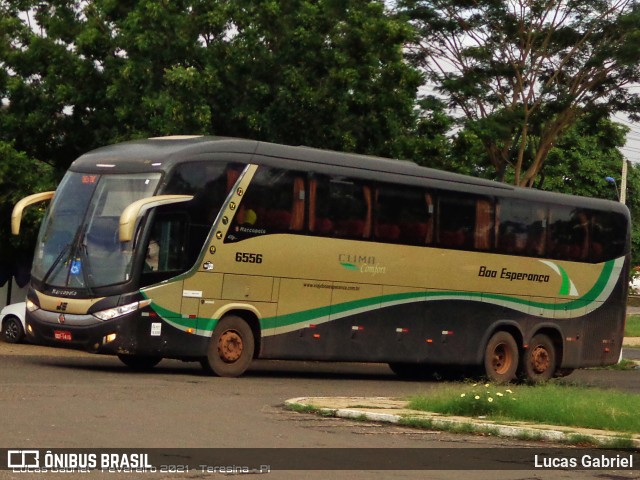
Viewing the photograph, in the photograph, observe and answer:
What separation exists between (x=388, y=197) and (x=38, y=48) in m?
11.2

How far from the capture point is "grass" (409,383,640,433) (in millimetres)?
14023

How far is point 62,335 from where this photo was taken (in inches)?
777

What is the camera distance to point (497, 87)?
107ft

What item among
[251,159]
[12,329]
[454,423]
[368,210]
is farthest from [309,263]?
[12,329]

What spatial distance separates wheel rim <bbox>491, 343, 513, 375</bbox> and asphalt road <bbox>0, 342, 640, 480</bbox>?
12.2ft

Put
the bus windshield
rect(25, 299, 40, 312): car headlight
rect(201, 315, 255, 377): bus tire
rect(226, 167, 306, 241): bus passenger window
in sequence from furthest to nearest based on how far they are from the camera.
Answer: rect(201, 315, 255, 377): bus tire < rect(226, 167, 306, 241): bus passenger window < rect(25, 299, 40, 312): car headlight < the bus windshield

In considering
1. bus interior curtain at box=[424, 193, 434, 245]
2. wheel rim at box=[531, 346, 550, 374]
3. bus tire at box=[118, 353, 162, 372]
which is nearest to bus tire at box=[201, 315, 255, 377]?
bus tire at box=[118, 353, 162, 372]

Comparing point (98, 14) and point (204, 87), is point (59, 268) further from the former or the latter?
point (98, 14)

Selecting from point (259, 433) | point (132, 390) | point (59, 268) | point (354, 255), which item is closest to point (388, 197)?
point (354, 255)

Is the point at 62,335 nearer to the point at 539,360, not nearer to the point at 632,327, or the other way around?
the point at 539,360

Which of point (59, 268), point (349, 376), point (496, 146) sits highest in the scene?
point (496, 146)

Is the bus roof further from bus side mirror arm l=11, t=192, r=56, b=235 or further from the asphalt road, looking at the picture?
the asphalt road

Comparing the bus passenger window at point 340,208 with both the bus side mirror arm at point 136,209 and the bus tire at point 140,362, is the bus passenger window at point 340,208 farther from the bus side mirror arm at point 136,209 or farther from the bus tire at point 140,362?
the bus tire at point 140,362

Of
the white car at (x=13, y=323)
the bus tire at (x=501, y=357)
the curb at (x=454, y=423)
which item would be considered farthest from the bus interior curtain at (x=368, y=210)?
the white car at (x=13, y=323)
